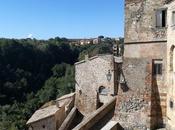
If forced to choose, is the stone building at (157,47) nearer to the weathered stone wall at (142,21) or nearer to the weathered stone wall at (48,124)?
the weathered stone wall at (142,21)

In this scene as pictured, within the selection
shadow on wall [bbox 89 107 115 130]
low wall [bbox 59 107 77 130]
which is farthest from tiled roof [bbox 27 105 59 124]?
shadow on wall [bbox 89 107 115 130]

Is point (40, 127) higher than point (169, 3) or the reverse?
the reverse

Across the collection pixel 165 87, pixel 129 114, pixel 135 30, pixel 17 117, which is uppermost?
pixel 135 30

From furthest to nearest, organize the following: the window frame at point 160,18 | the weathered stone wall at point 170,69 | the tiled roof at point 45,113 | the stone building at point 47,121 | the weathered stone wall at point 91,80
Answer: the tiled roof at point 45,113 → the stone building at point 47,121 → the weathered stone wall at point 91,80 → the window frame at point 160,18 → the weathered stone wall at point 170,69

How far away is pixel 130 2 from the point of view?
86.2 feet

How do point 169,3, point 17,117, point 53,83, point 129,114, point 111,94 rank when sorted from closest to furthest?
point 169,3 < point 129,114 < point 111,94 < point 17,117 < point 53,83

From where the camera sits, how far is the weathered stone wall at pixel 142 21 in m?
24.7

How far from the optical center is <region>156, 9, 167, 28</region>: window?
24.3 metres

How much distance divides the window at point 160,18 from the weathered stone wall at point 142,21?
0.23 metres

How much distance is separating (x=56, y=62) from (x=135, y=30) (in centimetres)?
8957

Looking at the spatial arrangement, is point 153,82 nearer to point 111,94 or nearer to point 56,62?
point 111,94

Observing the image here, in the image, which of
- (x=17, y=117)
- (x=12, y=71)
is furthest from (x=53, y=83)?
(x=17, y=117)

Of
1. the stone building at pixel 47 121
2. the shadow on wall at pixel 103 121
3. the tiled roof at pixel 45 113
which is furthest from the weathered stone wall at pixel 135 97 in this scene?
the tiled roof at pixel 45 113

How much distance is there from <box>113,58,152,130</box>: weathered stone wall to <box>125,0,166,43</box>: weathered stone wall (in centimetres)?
142
